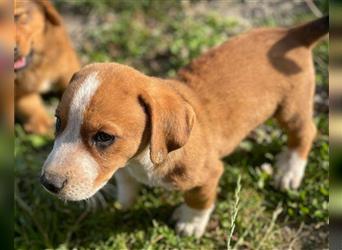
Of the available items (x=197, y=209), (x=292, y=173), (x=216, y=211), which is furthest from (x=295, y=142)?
(x=197, y=209)

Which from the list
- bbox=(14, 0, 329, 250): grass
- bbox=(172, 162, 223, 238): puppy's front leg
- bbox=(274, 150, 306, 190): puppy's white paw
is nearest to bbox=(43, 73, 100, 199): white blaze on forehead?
bbox=(172, 162, 223, 238): puppy's front leg

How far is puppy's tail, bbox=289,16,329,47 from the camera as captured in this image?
3779mm

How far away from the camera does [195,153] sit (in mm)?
3393

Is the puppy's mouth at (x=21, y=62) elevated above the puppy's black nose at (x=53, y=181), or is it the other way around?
the puppy's mouth at (x=21, y=62)

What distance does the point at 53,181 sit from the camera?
2.81 meters

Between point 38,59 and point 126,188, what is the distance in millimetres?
1405

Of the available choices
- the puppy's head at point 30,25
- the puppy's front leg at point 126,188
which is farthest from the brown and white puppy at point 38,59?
the puppy's front leg at point 126,188

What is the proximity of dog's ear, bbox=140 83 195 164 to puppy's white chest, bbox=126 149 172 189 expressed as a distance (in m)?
0.26

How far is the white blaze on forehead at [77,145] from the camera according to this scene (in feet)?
8.97

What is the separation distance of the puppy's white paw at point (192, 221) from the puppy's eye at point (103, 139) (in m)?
1.27

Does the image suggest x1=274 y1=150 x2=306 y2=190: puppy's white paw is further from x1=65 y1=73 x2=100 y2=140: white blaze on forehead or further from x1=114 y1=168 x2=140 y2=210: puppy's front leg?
x1=65 y1=73 x2=100 y2=140: white blaze on forehead

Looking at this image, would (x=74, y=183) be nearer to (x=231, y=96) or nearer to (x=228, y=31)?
(x=231, y=96)

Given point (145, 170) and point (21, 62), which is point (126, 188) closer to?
point (145, 170)

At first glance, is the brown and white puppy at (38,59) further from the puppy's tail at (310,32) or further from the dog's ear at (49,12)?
the puppy's tail at (310,32)
